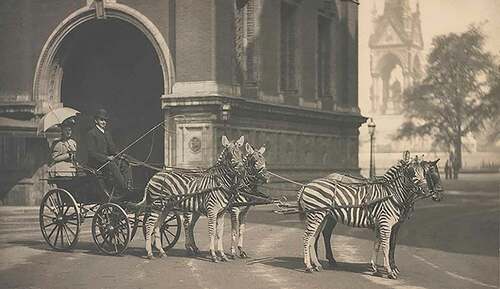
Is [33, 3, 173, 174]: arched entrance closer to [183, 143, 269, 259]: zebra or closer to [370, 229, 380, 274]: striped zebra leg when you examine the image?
[183, 143, 269, 259]: zebra

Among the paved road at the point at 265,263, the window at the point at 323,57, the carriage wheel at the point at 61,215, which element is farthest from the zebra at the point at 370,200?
the window at the point at 323,57

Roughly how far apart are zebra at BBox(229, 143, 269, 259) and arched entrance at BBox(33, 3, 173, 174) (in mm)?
5194

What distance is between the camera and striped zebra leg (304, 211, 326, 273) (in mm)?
12422

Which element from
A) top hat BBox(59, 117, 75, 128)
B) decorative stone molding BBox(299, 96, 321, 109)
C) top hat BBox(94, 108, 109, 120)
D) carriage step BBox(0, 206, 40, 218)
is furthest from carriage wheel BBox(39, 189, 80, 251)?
decorative stone molding BBox(299, 96, 321, 109)

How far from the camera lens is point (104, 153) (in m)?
14.6

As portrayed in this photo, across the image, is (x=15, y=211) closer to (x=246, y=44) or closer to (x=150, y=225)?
(x=150, y=225)

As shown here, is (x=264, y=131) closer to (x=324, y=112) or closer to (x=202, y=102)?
(x=202, y=102)

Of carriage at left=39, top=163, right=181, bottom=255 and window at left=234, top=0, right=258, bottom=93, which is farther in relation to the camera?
window at left=234, top=0, right=258, bottom=93

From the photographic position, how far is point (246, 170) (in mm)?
13219

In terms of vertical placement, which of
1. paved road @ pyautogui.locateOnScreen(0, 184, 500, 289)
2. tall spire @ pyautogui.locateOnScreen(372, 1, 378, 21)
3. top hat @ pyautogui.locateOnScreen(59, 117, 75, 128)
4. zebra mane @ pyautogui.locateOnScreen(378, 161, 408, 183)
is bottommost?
paved road @ pyautogui.locateOnScreen(0, 184, 500, 289)

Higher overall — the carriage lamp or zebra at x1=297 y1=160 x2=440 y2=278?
the carriage lamp

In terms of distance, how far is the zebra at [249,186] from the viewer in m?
12.9

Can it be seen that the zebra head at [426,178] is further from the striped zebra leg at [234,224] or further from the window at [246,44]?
the window at [246,44]

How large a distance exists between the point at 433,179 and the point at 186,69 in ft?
51.6
